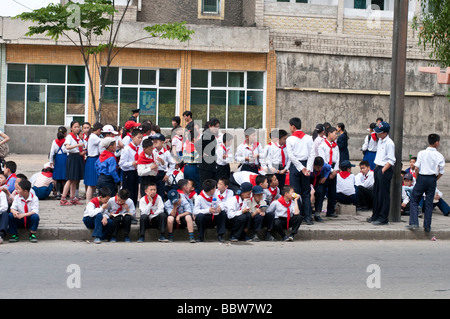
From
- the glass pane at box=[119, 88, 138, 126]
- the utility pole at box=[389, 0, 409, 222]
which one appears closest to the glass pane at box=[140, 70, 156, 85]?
the glass pane at box=[119, 88, 138, 126]

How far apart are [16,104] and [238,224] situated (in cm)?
1671

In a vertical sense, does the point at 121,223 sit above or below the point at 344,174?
below

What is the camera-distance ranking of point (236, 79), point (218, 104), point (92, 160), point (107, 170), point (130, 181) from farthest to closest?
1. point (236, 79)
2. point (218, 104)
3. point (92, 160)
4. point (130, 181)
5. point (107, 170)

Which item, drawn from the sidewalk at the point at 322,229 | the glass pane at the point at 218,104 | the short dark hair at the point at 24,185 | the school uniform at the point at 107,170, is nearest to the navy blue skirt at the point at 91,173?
the sidewalk at the point at 322,229

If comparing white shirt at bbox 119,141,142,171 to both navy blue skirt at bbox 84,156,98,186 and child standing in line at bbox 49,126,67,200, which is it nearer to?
navy blue skirt at bbox 84,156,98,186

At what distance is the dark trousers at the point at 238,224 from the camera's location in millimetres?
10867

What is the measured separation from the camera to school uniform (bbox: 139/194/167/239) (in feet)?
35.2

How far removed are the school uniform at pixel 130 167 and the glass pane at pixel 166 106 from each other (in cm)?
1365

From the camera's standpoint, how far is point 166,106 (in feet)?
84.8

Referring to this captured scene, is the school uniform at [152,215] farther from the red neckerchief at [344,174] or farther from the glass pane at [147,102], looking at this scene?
the glass pane at [147,102]

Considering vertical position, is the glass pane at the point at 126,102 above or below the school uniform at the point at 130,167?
above

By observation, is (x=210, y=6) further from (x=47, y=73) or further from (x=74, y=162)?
(x=74, y=162)

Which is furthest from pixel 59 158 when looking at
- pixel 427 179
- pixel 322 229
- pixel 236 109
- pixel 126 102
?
pixel 236 109
